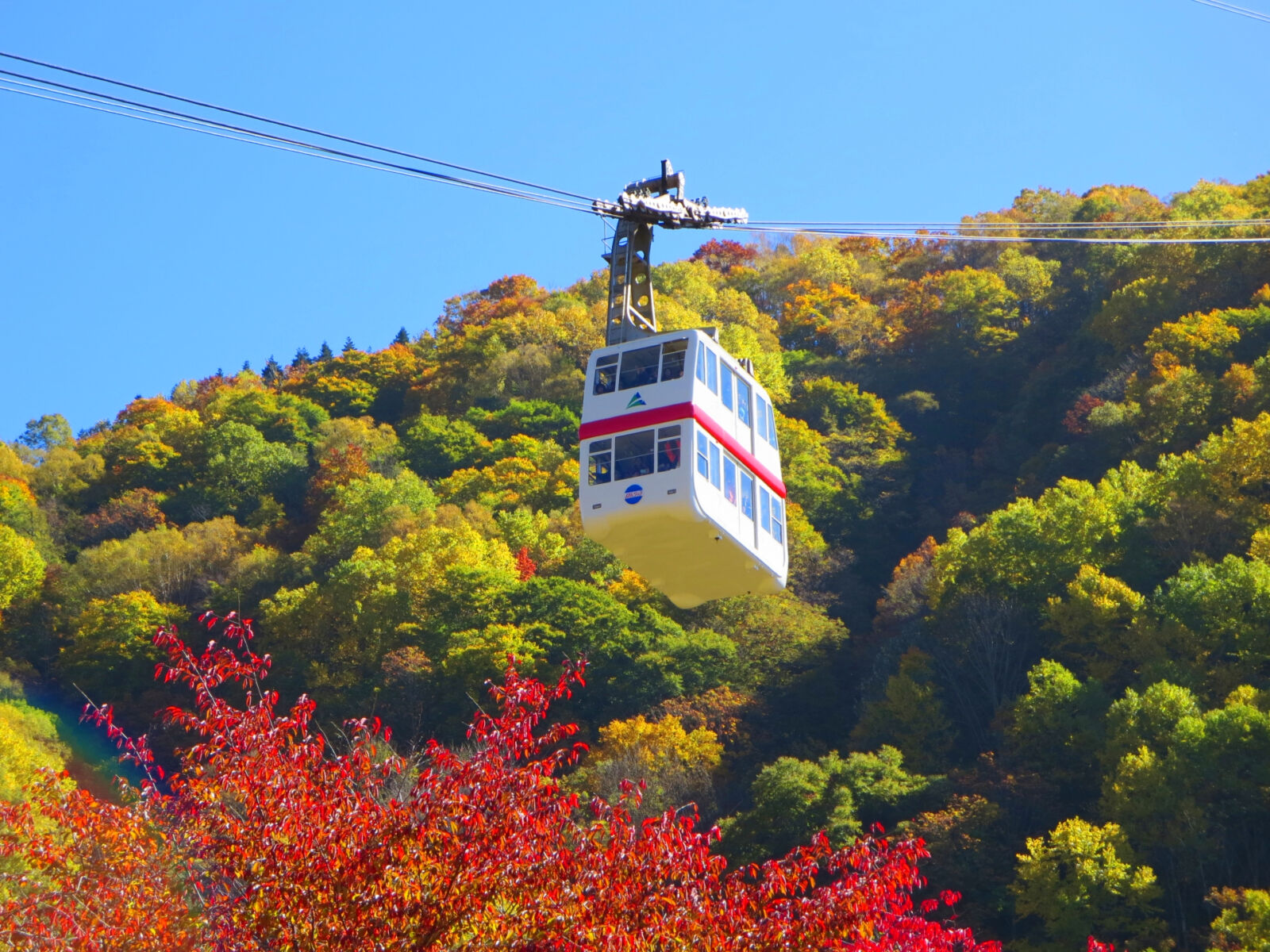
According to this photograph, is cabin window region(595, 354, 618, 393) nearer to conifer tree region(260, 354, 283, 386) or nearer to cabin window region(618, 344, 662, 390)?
cabin window region(618, 344, 662, 390)

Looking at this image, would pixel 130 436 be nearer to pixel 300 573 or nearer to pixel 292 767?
pixel 300 573

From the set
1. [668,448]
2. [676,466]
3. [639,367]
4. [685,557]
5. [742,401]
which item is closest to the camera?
[676,466]

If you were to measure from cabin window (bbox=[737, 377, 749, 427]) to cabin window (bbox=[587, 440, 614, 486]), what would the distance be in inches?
88.8


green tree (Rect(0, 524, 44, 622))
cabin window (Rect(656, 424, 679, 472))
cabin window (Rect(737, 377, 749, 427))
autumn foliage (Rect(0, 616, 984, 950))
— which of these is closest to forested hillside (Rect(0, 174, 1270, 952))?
green tree (Rect(0, 524, 44, 622))

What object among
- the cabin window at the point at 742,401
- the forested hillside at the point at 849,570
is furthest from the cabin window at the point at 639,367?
the forested hillside at the point at 849,570

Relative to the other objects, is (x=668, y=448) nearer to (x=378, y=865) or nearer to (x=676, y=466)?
(x=676, y=466)

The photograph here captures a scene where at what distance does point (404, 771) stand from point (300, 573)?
50.9m

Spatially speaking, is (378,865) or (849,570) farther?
(849,570)

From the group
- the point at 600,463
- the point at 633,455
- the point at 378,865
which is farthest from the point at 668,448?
the point at 378,865

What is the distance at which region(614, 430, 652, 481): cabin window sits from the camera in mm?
21297

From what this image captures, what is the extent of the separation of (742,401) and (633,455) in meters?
2.46

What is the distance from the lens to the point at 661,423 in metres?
21.4

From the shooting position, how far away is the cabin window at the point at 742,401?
23125 mm

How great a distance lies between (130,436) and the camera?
85.3 m
